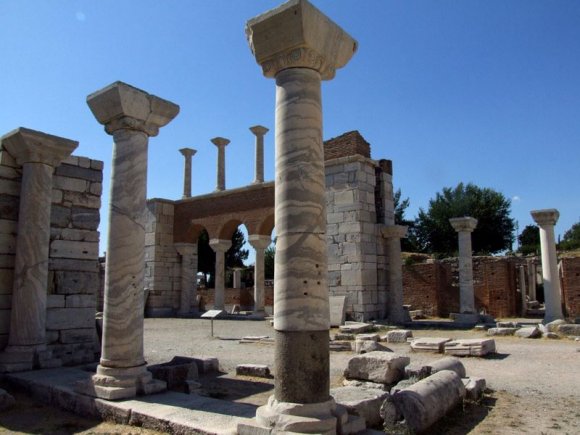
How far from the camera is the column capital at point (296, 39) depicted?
446cm

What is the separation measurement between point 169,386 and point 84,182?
438cm

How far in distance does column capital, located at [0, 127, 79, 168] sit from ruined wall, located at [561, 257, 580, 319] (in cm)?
1968

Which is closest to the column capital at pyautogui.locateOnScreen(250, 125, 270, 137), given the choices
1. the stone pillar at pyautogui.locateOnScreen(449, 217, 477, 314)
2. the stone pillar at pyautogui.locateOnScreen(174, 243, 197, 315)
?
the stone pillar at pyautogui.locateOnScreen(174, 243, 197, 315)

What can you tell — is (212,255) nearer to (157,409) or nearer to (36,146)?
(36,146)

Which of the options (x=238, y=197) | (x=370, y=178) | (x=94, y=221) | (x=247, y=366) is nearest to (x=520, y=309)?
(x=370, y=178)

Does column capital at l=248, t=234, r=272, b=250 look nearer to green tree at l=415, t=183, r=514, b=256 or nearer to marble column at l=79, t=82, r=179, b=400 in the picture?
marble column at l=79, t=82, r=179, b=400

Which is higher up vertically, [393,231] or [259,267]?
[393,231]

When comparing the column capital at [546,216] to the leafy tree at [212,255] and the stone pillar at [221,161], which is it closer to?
the stone pillar at [221,161]

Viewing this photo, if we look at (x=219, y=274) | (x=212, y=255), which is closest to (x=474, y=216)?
(x=212, y=255)

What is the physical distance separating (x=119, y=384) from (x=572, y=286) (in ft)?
65.5

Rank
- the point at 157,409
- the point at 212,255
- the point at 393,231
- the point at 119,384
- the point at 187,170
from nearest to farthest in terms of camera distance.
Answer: the point at 157,409, the point at 119,384, the point at 393,231, the point at 187,170, the point at 212,255

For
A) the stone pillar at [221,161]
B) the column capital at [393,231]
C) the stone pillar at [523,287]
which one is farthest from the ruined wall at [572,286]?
the stone pillar at [221,161]

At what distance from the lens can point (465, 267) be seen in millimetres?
17906

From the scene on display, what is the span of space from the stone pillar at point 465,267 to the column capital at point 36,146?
13726mm
